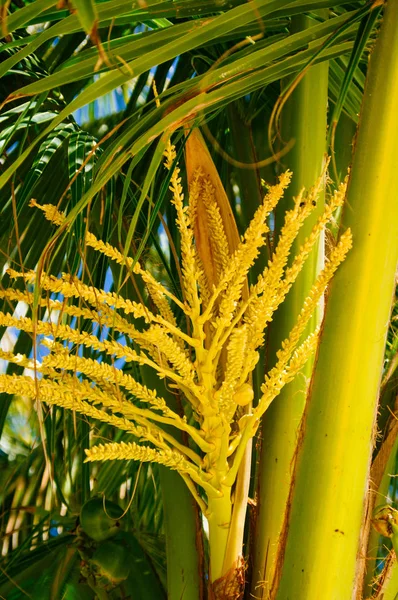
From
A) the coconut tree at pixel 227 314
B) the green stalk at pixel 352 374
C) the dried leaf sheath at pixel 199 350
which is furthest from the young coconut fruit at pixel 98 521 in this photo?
the green stalk at pixel 352 374

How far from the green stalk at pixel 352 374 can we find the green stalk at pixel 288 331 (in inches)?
7.4

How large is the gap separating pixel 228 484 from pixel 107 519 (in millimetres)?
275

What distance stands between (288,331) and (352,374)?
0.85ft

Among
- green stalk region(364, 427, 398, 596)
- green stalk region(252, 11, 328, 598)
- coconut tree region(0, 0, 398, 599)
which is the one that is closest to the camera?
coconut tree region(0, 0, 398, 599)

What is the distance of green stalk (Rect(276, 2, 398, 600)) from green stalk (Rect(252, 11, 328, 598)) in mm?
187

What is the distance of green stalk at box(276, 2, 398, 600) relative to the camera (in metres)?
0.79

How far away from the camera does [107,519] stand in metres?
1.09

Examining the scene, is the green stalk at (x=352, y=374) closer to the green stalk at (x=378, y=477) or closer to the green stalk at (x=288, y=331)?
the green stalk at (x=288, y=331)

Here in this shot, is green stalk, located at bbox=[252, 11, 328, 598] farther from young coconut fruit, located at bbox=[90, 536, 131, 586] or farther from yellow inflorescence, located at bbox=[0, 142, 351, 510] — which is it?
young coconut fruit, located at bbox=[90, 536, 131, 586]

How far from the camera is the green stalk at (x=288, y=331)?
1.01m

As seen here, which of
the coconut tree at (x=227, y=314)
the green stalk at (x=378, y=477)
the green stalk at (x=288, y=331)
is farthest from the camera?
the green stalk at (x=378, y=477)

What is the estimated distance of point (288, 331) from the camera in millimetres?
1057

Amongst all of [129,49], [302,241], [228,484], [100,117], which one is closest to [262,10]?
[129,49]

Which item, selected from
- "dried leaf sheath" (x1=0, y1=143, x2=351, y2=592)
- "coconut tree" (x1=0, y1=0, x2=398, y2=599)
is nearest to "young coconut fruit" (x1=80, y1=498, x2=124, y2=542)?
"coconut tree" (x1=0, y1=0, x2=398, y2=599)
